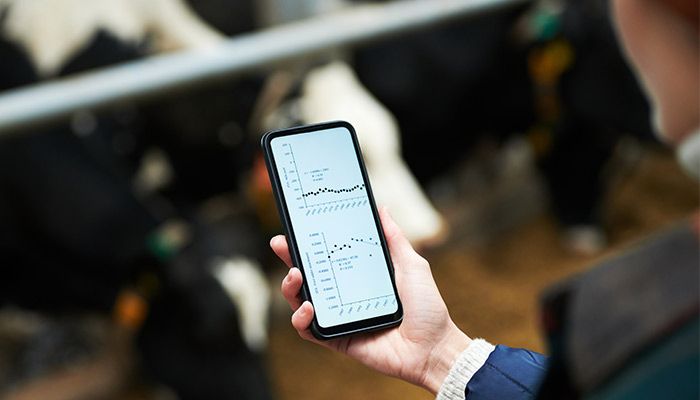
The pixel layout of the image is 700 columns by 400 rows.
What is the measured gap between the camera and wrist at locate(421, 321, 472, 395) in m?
0.33

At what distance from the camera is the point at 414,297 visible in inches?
13.3

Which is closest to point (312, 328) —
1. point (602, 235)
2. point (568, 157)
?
point (602, 235)

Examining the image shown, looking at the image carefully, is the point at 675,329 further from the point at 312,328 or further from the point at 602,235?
the point at 602,235

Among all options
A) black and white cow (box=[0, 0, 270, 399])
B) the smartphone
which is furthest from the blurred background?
the smartphone

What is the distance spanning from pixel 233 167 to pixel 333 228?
103cm

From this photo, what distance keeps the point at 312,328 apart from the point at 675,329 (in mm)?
140

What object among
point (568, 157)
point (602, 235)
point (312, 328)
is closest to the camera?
point (312, 328)

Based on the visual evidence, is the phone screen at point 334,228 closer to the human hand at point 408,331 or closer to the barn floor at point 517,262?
the human hand at point 408,331

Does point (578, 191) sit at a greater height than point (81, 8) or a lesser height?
lesser

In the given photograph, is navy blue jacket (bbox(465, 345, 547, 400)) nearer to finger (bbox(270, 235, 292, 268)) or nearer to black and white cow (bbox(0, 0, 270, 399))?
finger (bbox(270, 235, 292, 268))

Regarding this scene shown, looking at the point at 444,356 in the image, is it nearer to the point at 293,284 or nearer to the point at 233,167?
the point at 293,284

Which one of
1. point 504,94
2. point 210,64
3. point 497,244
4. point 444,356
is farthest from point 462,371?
point 504,94

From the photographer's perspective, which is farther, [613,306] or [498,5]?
[498,5]

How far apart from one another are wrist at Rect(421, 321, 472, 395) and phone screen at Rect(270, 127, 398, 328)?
20 millimetres
